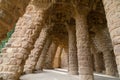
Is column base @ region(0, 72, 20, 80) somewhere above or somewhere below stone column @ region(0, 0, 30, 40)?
below

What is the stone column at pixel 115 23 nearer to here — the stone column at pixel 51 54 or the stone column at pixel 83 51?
the stone column at pixel 83 51

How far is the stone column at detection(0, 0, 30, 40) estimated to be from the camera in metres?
2.09

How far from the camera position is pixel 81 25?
26.0 ft

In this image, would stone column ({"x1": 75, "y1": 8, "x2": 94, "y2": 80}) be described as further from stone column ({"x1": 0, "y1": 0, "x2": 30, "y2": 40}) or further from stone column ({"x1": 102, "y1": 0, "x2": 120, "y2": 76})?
stone column ({"x1": 0, "y1": 0, "x2": 30, "y2": 40})

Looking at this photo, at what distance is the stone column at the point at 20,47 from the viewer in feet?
18.7

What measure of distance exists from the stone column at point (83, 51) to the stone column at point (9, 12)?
5.43 metres

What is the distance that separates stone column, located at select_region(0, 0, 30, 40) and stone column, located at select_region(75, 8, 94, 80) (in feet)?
17.8

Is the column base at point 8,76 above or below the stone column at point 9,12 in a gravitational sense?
below

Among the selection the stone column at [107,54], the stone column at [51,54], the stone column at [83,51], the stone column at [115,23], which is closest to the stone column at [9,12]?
the stone column at [115,23]

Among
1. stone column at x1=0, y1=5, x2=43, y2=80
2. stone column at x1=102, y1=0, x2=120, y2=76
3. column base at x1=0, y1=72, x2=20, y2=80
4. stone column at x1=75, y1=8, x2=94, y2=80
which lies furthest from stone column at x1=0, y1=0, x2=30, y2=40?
stone column at x1=75, y1=8, x2=94, y2=80

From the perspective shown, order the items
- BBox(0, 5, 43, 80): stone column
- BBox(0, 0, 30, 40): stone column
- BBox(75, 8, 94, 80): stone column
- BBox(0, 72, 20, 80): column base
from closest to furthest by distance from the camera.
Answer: BBox(0, 0, 30, 40): stone column, BBox(0, 72, 20, 80): column base, BBox(0, 5, 43, 80): stone column, BBox(75, 8, 94, 80): stone column

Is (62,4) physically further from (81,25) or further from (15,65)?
(15,65)

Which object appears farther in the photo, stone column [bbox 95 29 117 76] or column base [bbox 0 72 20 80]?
stone column [bbox 95 29 117 76]

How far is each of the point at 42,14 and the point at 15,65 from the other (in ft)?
8.65
